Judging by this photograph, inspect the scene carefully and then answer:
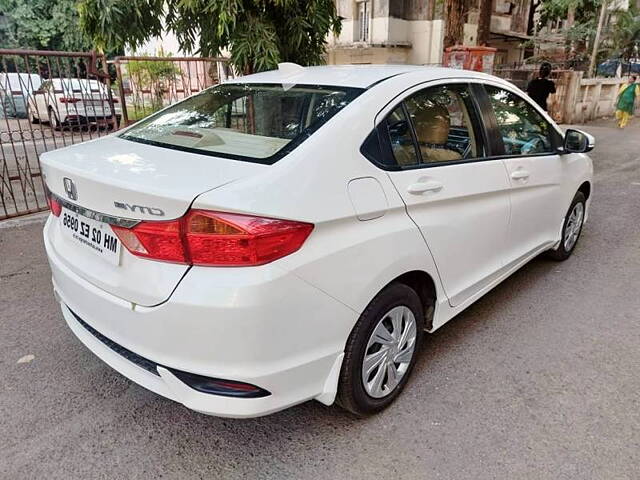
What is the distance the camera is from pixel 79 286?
215cm

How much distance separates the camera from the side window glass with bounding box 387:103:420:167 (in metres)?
2.31

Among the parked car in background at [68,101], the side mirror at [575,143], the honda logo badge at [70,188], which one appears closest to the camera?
the honda logo badge at [70,188]

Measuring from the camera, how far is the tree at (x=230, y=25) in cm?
502

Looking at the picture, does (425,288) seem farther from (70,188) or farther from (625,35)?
(625,35)

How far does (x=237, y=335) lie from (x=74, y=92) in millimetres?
5096

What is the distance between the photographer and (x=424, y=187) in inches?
92.8

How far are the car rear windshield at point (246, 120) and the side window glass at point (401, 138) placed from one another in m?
0.22

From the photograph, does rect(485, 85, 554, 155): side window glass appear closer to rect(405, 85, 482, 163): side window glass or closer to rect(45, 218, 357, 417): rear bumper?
rect(405, 85, 482, 163): side window glass

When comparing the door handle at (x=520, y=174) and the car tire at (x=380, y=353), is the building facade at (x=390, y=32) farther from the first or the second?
the car tire at (x=380, y=353)

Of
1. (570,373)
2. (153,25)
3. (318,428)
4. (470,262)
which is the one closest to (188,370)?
(318,428)

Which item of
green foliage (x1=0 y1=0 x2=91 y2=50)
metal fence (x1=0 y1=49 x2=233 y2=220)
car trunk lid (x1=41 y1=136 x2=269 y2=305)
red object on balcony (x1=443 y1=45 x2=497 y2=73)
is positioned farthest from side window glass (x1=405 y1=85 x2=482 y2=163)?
green foliage (x1=0 y1=0 x2=91 y2=50)

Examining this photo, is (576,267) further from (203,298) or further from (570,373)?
(203,298)

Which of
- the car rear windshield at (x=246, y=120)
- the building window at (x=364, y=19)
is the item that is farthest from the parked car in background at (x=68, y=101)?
the building window at (x=364, y=19)

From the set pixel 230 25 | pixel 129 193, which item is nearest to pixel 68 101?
pixel 230 25
